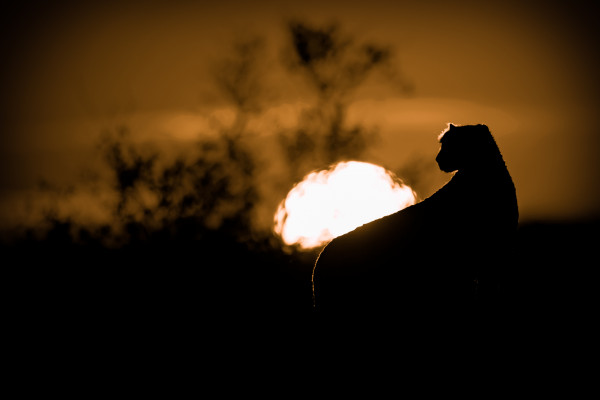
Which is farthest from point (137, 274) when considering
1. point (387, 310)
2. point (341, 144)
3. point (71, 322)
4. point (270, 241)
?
point (387, 310)

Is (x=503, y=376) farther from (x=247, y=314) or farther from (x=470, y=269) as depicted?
(x=247, y=314)

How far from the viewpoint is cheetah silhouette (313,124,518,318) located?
178 cm

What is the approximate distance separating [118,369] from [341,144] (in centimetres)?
512

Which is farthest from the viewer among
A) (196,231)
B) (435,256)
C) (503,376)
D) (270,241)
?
(196,231)

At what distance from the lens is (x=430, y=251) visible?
180cm

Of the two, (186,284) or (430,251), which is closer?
(430,251)

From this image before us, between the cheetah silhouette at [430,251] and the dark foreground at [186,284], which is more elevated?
the dark foreground at [186,284]

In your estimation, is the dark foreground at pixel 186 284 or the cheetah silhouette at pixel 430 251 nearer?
the cheetah silhouette at pixel 430 251

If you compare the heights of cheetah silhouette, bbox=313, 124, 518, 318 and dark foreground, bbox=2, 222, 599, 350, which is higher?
dark foreground, bbox=2, 222, 599, 350

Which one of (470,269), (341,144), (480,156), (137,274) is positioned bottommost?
(470,269)

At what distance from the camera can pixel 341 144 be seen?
852 cm

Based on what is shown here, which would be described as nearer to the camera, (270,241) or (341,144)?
(270,241)

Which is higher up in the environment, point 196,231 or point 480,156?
point 196,231

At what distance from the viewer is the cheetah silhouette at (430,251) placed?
178cm
